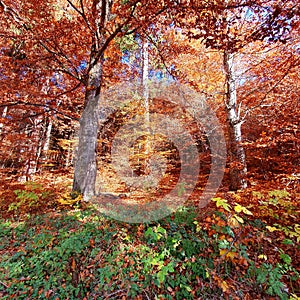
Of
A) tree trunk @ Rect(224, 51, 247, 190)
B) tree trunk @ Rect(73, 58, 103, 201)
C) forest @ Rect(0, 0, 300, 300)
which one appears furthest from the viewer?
tree trunk @ Rect(224, 51, 247, 190)

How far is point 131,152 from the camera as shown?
10.2 meters

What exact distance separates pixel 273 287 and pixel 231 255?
0.58m

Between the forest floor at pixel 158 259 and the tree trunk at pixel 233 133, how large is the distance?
1.96 meters

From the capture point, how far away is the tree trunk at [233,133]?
17.7 ft

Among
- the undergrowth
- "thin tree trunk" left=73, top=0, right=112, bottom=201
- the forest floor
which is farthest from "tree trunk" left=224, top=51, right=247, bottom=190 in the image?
"thin tree trunk" left=73, top=0, right=112, bottom=201

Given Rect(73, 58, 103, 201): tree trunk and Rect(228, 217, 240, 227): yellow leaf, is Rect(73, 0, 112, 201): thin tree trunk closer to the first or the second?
Rect(73, 58, 103, 201): tree trunk

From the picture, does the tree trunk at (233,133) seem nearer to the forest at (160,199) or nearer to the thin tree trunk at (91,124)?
the forest at (160,199)

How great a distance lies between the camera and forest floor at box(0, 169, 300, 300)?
7.50 feet

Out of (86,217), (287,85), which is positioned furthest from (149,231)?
(287,85)

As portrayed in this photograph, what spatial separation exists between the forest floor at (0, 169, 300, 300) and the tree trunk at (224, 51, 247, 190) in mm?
1958

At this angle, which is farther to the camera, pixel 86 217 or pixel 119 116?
pixel 119 116

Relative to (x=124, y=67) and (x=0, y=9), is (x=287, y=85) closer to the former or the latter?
(x=124, y=67)

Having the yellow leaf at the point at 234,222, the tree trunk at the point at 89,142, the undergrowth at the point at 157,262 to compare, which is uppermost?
the tree trunk at the point at 89,142

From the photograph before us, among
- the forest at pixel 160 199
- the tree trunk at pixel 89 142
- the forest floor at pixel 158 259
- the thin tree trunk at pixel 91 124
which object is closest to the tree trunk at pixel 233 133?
the forest at pixel 160 199
